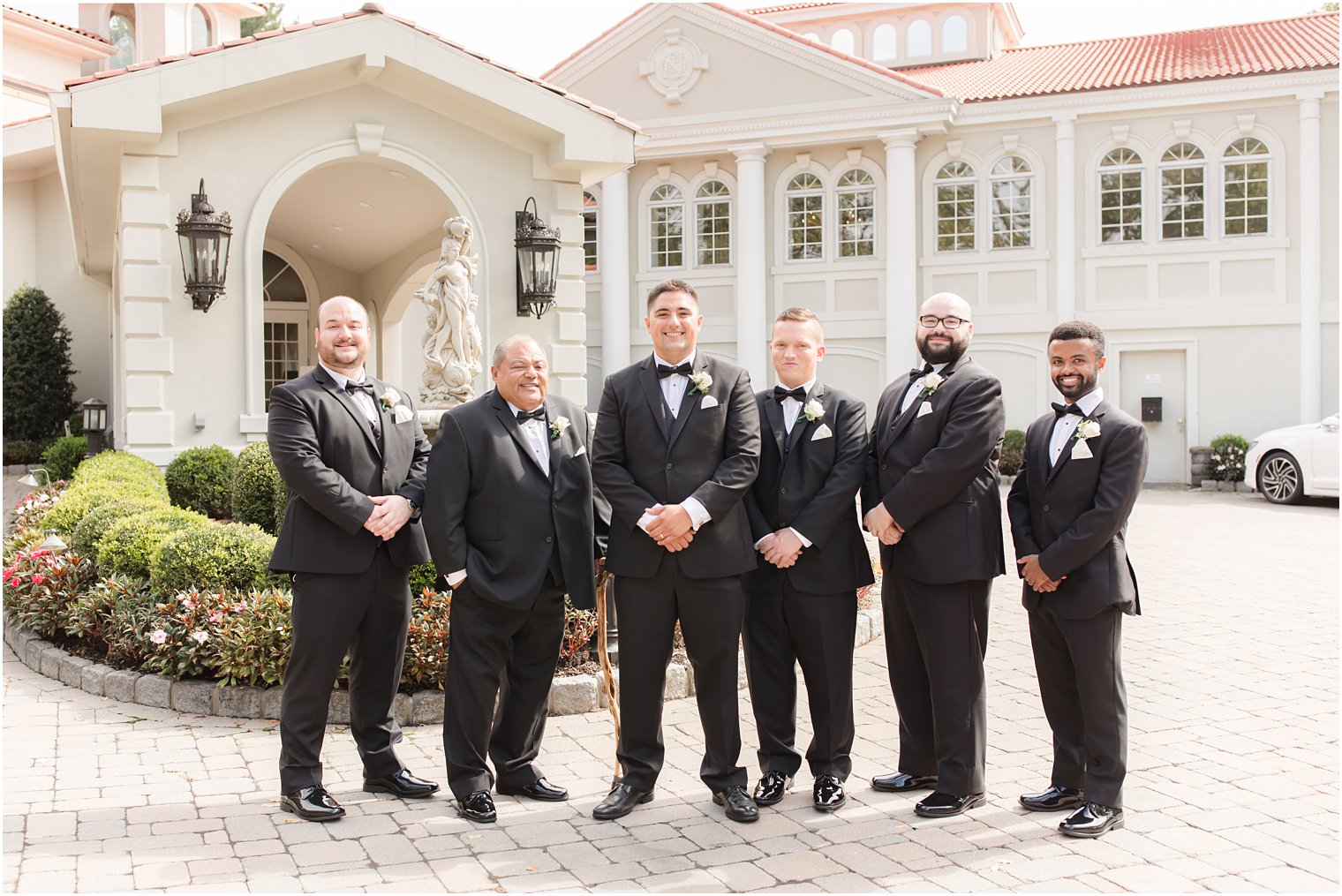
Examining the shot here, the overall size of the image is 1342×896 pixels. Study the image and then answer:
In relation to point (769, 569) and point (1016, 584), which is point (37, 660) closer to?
point (769, 569)

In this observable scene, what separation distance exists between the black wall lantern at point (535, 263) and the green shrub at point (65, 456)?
30.0 ft

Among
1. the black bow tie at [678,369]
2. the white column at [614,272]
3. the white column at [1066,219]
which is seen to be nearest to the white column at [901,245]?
the white column at [1066,219]

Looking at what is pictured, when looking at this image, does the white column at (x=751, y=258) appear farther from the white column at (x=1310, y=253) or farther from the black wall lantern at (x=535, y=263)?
the black wall lantern at (x=535, y=263)

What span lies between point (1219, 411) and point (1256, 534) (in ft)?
26.4

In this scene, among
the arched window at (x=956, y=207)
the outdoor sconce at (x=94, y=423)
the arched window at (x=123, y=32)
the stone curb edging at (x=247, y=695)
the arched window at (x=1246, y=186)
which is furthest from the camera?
the arched window at (x=123, y=32)

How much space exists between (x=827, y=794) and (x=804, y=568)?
969 mm

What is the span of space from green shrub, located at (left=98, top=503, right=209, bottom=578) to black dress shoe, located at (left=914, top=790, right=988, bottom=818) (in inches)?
196

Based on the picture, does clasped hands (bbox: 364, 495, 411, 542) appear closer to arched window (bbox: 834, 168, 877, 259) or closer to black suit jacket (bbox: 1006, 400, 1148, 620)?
black suit jacket (bbox: 1006, 400, 1148, 620)

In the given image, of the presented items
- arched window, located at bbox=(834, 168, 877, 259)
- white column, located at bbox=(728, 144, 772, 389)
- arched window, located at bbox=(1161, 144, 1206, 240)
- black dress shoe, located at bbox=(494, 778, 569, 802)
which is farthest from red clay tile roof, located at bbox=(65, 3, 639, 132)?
arched window, located at bbox=(1161, 144, 1206, 240)

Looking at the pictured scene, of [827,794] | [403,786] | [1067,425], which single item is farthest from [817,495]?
[403,786]

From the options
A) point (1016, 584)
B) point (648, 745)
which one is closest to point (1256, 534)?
point (1016, 584)

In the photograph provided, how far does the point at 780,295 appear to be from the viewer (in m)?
23.9

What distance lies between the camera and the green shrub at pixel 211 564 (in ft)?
23.0

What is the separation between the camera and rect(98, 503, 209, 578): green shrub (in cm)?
755
